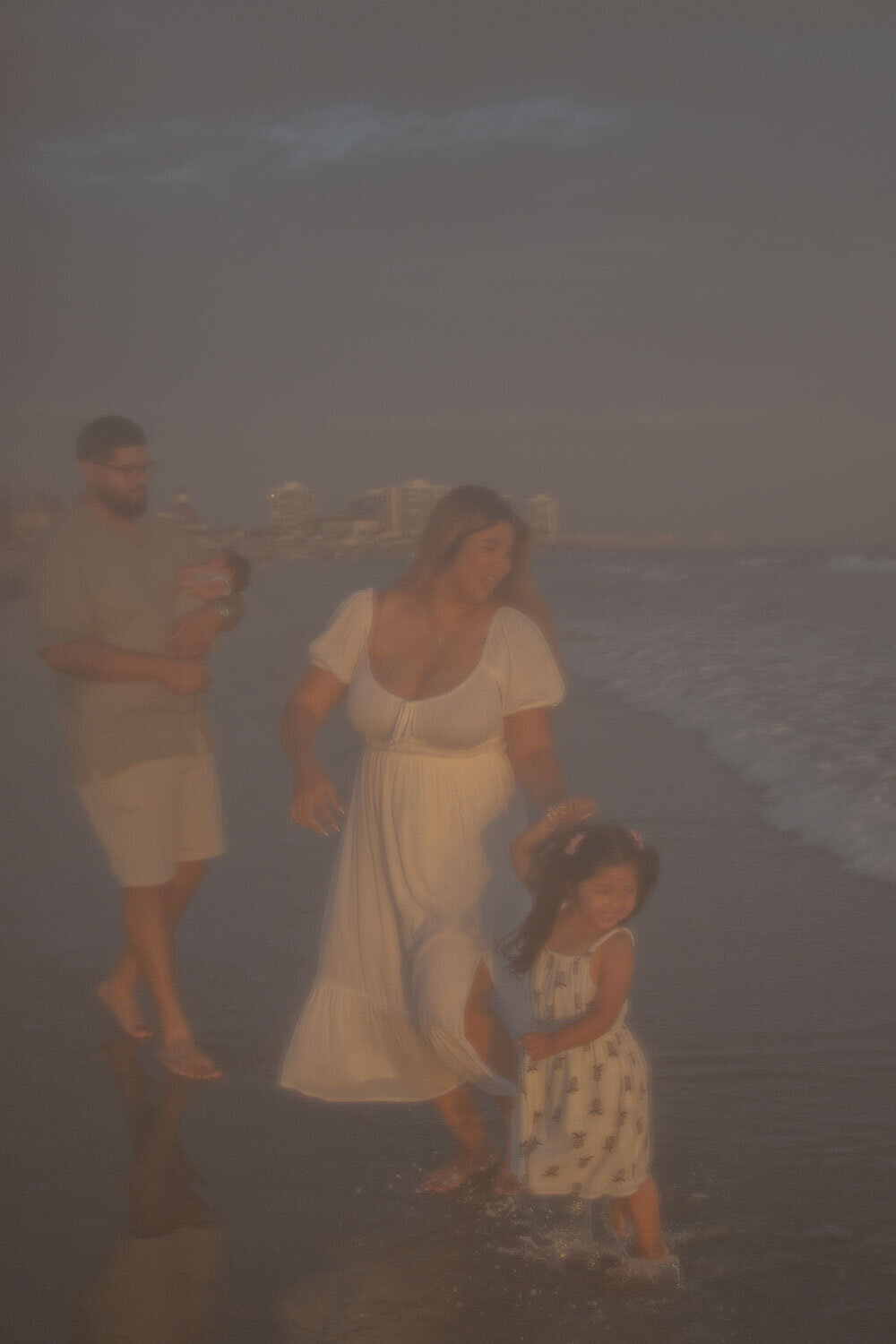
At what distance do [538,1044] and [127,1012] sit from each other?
2096mm

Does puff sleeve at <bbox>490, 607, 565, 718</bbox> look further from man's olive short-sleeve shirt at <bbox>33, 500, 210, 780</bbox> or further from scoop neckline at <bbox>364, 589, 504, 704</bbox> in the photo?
man's olive short-sleeve shirt at <bbox>33, 500, 210, 780</bbox>

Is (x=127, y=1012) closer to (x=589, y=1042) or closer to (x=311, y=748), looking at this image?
(x=311, y=748)

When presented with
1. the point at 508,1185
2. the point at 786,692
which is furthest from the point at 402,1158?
the point at 786,692

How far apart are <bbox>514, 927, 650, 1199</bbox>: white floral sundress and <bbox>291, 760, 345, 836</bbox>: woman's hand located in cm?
65

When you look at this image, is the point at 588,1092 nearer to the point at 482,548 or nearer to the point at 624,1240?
the point at 624,1240

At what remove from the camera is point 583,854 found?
3293 millimetres

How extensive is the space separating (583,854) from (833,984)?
2.37 meters

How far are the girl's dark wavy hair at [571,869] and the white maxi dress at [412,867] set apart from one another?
212mm

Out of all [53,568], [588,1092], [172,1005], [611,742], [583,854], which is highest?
[53,568]

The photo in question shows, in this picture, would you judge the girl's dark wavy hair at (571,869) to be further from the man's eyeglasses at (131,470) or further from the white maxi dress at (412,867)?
the man's eyeglasses at (131,470)

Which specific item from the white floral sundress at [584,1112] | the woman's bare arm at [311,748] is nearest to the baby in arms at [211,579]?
the woman's bare arm at [311,748]

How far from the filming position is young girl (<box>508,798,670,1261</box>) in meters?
3.27

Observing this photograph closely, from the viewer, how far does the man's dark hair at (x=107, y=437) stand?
4457 mm

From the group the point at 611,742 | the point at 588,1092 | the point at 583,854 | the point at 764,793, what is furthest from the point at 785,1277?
the point at 611,742
